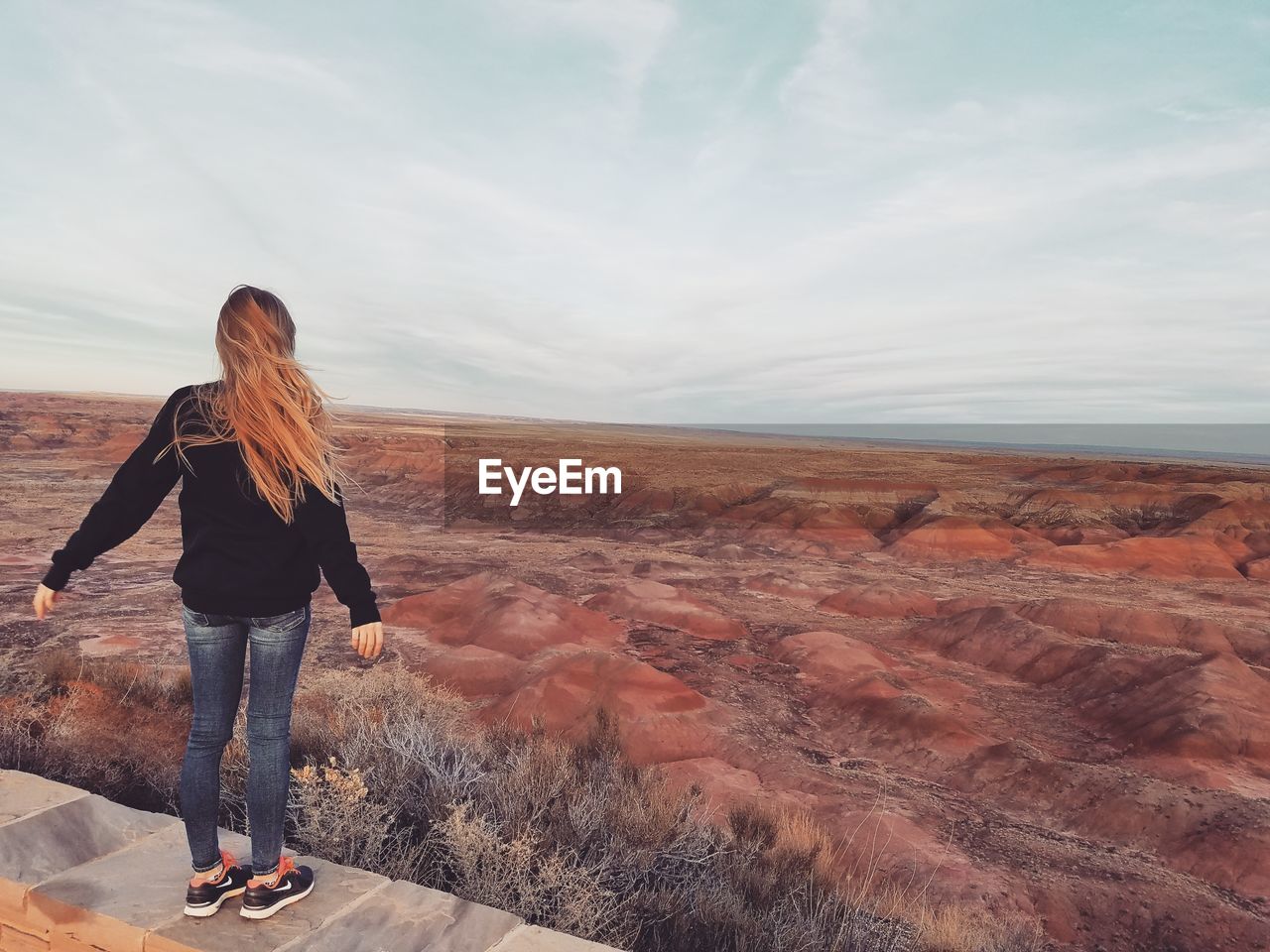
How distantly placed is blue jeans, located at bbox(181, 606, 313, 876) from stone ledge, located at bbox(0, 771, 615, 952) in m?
0.21

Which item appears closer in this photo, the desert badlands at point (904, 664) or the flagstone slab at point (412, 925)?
the flagstone slab at point (412, 925)

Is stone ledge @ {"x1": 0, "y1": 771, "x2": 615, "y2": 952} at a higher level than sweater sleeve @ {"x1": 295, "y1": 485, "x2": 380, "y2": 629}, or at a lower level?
lower

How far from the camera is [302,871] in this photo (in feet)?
8.54

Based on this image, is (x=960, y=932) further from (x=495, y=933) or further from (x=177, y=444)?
(x=177, y=444)

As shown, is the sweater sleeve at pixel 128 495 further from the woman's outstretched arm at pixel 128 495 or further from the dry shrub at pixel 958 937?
the dry shrub at pixel 958 937

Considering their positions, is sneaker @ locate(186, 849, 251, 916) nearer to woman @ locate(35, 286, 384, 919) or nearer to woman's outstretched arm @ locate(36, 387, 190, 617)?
woman @ locate(35, 286, 384, 919)

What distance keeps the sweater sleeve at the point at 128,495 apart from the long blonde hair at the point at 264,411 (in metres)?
0.07

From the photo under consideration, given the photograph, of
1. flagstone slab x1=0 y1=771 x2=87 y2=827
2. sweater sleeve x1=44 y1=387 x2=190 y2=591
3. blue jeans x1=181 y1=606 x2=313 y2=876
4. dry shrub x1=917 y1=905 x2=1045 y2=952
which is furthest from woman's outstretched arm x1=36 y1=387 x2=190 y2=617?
dry shrub x1=917 y1=905 x2=1045 y2=952

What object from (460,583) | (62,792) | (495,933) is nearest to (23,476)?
(460,583)

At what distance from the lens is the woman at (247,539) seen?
88.9 inches

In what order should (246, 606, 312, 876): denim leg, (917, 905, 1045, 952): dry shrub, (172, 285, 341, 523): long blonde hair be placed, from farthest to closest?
(917, 905, 1045, 952): dry shrub → (246, 606, 312, 876): denim leg → (172, 285, 341, 523): long blonde hair

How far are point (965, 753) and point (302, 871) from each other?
929cm

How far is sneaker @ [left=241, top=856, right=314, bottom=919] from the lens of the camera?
2.41 meters

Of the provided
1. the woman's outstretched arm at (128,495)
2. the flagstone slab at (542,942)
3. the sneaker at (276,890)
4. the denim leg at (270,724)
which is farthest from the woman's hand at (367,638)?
the flagstone slab at (542,942)
